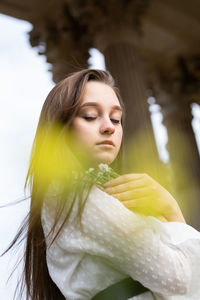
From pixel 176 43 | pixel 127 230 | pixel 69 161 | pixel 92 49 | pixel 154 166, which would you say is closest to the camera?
pixel 127 230

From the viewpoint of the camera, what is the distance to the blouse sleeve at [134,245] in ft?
3.15

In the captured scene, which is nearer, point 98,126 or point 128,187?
point 128,187

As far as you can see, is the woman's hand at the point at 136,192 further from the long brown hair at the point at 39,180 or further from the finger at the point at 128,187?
the long brown hair at the point at 39,180

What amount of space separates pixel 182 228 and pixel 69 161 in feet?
1.61

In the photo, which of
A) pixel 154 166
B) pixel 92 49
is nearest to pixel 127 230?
pixel 154 166

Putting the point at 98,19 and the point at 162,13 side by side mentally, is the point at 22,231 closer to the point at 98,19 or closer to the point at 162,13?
the point at 98,19

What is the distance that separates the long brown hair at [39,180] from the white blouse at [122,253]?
18 centimetres

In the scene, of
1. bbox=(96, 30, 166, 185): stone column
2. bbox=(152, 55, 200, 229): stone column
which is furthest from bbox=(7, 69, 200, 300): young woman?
bbox=(152, 55, 200, 229): stone column

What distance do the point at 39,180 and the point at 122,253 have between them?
1.49 ft

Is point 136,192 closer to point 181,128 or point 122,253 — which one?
point 122,253

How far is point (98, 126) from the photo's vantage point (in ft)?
4.09

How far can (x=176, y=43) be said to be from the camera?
30.7ft

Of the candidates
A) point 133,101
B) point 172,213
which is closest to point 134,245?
point 172,213

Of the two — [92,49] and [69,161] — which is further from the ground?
[92,49]
